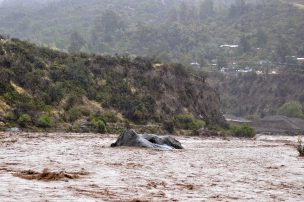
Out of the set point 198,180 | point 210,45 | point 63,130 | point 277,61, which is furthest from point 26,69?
point 210,45

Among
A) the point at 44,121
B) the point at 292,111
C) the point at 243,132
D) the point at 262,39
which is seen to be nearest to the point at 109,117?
the point at 44,121

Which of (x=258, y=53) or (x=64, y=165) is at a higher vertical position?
(x=64, y=165)

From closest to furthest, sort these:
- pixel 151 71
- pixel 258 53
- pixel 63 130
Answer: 1. pixel 63 130
2. pixel 151 71
3. pixel 258 53

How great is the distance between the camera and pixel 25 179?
695 inches

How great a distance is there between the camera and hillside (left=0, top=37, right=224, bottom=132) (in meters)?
57.8

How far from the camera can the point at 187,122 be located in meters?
72.4

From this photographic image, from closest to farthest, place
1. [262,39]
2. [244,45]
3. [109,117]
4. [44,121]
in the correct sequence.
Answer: [44,121] < [109,117] < [244,45] < [262,39]

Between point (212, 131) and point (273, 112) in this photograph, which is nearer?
point (212, 131)

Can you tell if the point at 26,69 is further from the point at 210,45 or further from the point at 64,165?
the point at 210,45

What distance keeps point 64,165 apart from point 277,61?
153 meters

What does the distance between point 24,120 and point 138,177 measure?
113ft

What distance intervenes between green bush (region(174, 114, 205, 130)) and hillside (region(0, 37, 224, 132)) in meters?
1.10

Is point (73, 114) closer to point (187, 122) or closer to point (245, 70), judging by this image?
point (187, 122)

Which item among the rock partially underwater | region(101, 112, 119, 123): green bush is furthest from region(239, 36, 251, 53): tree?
the rock partially underwater
